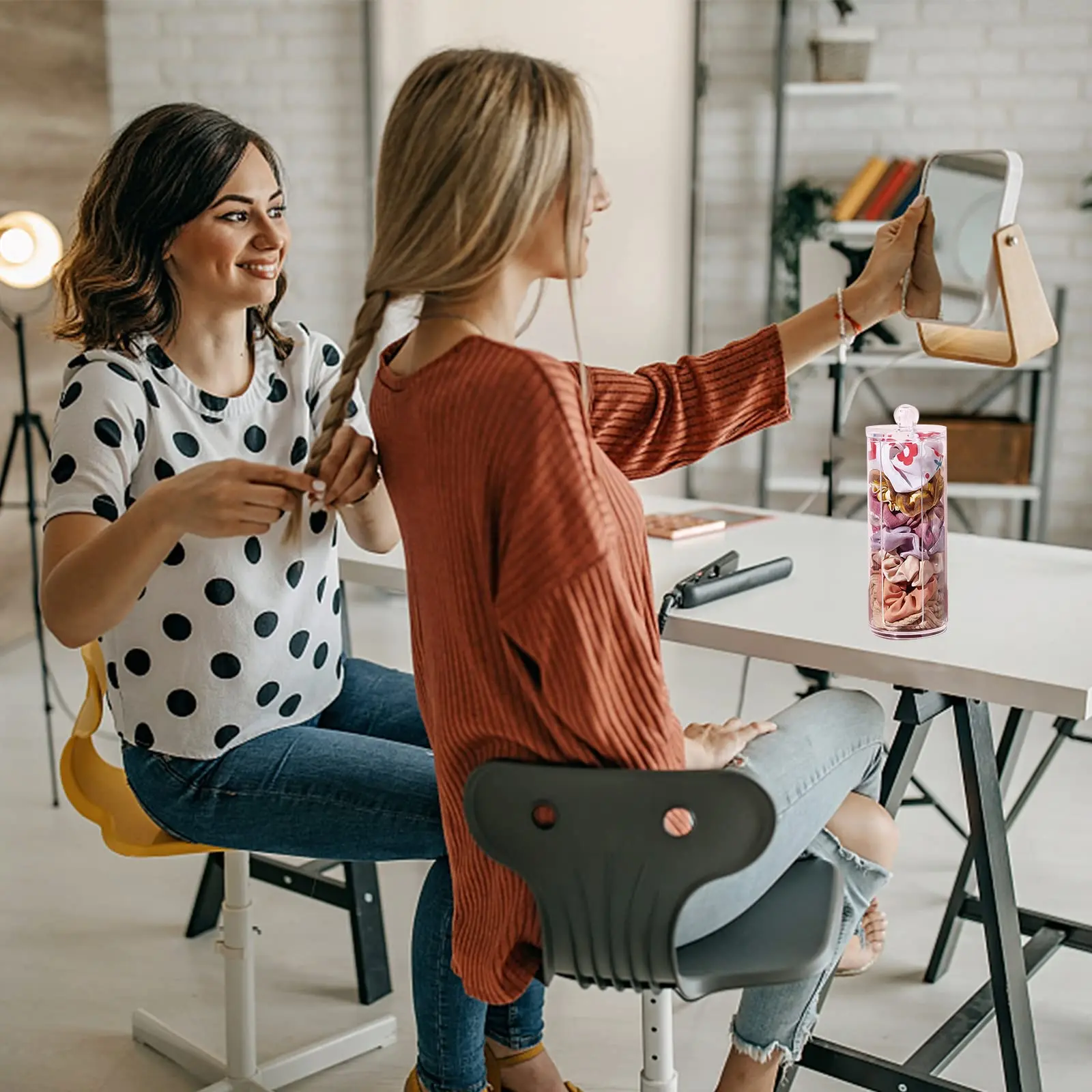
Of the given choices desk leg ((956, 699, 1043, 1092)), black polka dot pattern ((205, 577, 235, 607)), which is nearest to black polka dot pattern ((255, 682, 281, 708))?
black polka dot pattern ((205, 577, 235, 607))

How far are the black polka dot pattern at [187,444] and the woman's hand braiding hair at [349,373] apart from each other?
30cm

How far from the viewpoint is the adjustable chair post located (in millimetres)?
1877

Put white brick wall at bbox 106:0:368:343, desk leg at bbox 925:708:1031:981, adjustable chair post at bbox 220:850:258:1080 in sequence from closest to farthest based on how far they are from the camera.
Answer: adjustable chair post at bbox 220:850:258:1080 → desk leg at bbox 925:708:1031:981 → white brick wall at bbox 106:0:368:343

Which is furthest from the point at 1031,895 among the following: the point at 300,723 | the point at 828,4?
the point at 828,4

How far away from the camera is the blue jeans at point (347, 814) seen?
5.19 ft

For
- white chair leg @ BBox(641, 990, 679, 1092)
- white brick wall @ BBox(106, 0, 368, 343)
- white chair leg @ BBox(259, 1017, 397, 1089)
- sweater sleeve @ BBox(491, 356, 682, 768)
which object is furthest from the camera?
white brick wall @ BBox(106, 0, 368, 343)

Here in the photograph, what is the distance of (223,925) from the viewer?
188cm

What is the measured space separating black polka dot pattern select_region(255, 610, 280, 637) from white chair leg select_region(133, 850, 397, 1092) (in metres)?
0.34

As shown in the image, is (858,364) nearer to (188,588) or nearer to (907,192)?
(907,192)

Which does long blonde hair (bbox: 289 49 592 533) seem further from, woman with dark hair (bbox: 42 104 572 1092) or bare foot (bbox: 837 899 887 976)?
bare foot (bbox: 837 899 887 976)

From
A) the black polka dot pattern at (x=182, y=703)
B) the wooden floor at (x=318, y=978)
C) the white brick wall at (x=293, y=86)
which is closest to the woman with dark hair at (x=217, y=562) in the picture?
the black polka dot pattern at (x=182, y=703)

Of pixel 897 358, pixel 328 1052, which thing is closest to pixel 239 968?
pixel 328 1052

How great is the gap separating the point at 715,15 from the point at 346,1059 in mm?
3494

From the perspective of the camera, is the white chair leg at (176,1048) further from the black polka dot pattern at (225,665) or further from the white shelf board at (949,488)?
the white shelf board at (949,488)
